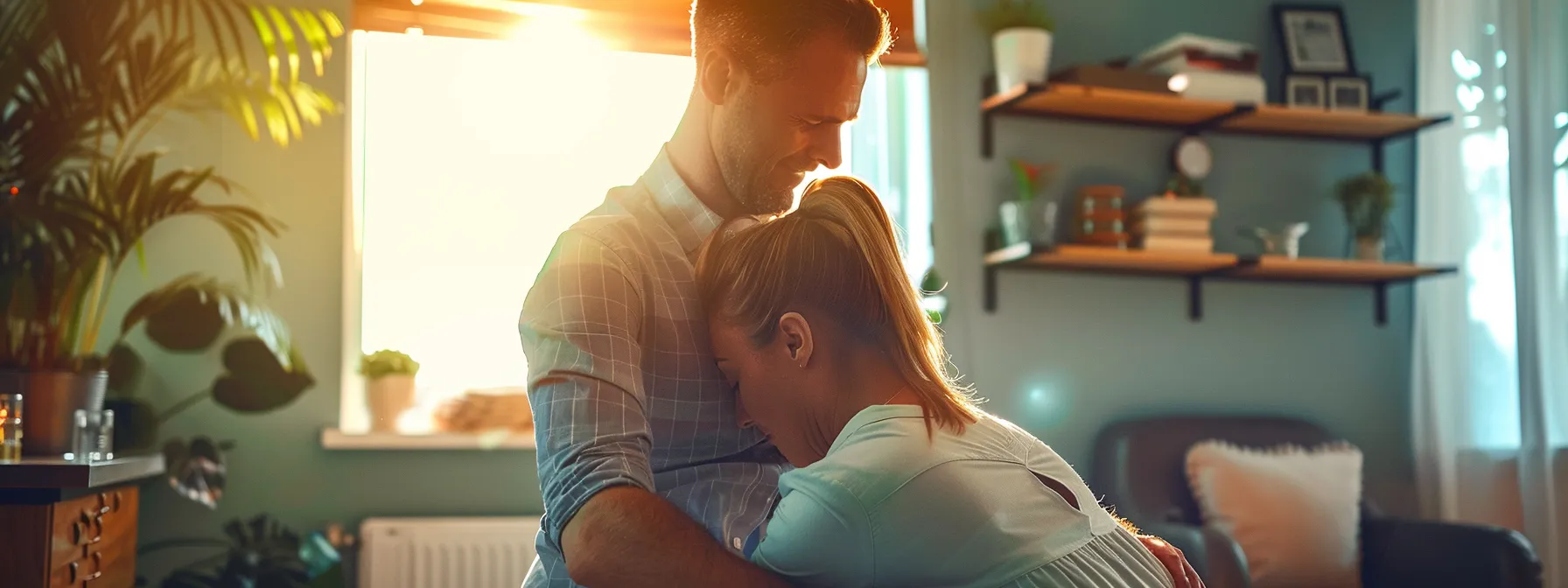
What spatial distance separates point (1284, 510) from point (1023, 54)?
1468 mm

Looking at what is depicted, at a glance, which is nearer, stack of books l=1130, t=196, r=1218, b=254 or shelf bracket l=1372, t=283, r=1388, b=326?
stack of books l=1130, t=196, r=1218, b=254

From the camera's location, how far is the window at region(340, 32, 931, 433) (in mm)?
3686

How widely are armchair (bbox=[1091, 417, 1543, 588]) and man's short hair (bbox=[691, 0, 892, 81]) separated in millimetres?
1929

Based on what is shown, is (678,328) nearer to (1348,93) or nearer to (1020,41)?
(1020,41)

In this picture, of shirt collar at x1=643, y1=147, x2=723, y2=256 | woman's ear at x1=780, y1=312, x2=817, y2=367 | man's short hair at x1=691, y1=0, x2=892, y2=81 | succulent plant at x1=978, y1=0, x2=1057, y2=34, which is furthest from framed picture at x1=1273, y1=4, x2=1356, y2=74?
woman's ear at x1=780, y1=312, x2=817, y2=367

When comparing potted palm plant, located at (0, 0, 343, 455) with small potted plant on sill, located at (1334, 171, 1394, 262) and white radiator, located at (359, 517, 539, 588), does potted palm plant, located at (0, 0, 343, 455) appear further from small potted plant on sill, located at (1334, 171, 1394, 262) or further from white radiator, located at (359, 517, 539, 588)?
small potted plant on sill, located at (1334, 171, 1394, 262)

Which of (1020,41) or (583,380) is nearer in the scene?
(583,380)

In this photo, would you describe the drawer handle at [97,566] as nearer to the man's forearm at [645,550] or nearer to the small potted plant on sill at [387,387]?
the small potted plant on sill at [387,387]

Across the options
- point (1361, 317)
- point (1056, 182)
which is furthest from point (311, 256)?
point (1361, 317)

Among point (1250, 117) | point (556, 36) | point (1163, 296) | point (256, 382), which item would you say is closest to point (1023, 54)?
point (1250, 117)

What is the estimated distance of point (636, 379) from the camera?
1217 millimetres

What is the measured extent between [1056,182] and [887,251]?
9.45ft

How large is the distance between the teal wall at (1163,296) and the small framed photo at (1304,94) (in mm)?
168

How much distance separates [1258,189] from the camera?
4270 millimetres
